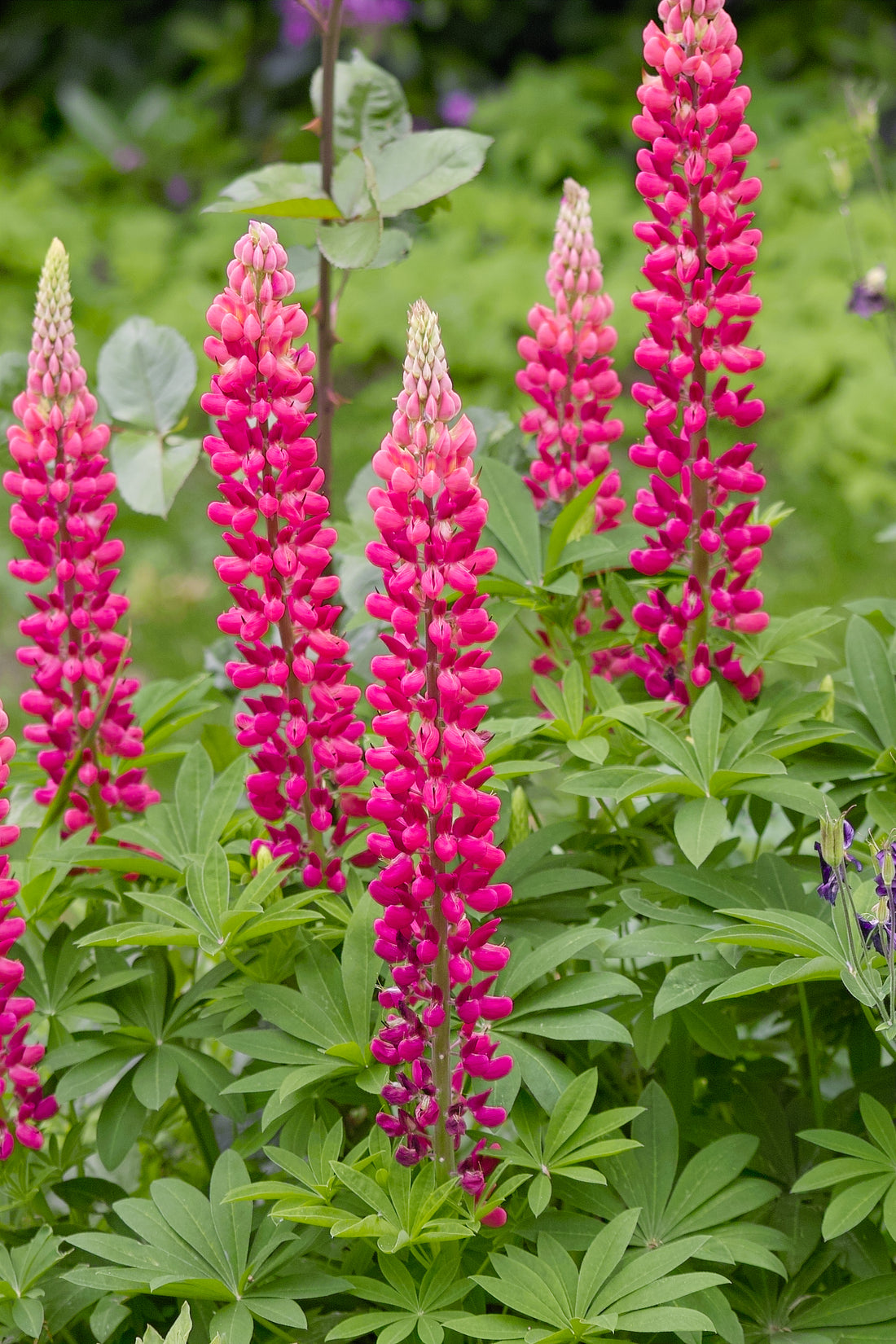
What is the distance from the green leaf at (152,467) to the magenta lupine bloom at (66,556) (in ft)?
0.32

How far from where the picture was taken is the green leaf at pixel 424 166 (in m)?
2.03

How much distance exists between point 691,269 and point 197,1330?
4.41 ft

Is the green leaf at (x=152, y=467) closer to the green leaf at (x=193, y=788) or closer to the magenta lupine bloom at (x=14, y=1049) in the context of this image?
the green leaf at (x=193, y=788)

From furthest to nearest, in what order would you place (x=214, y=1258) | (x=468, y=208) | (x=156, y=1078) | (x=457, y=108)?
(x=457, y=108) < (x=468, y=208) < (x=156, y=1078) < (x=214, y=1258)

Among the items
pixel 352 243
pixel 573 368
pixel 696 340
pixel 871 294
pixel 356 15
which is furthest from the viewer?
pixel 356 15

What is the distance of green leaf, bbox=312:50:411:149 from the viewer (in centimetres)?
234

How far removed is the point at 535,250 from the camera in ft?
23.1

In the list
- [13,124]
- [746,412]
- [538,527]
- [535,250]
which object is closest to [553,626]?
[538,527]

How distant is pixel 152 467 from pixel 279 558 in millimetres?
558

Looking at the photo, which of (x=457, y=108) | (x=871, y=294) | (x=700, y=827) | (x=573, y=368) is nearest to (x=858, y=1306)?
(x=700, y=827)

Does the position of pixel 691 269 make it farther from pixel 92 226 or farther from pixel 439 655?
pixel 92 226

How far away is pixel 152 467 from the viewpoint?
2.11 meters

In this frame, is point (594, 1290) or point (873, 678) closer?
point (594, 1290)

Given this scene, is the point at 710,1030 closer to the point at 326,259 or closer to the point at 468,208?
the point at 326,259
